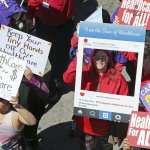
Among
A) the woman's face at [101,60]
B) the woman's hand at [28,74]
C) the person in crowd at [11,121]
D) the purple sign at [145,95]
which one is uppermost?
the woman's face at [101,60]

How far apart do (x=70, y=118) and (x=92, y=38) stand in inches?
88.5

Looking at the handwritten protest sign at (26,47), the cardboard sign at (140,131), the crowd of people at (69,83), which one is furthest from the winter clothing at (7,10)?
the cardboard sign at (140,131)

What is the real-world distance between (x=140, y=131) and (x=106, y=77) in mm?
699

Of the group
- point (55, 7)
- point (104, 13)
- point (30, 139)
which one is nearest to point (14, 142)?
point (30, 139)

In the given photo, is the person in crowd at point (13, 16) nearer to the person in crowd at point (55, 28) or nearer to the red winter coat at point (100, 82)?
the person in crowd at point (55, 28)

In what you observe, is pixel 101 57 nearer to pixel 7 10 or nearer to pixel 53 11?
pixel 7 10

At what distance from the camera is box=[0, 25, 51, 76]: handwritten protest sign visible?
6.80 meters

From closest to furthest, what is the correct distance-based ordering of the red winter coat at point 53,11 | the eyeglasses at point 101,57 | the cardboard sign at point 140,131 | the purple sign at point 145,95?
the cardboard sign at point 140,131 → the purple sign at point 145,95 → the eyeglasses at point 101,57 → the red winter coat at point 53,11

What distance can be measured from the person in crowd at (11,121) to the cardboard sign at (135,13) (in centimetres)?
140

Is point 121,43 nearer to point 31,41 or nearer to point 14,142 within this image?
point 31,41

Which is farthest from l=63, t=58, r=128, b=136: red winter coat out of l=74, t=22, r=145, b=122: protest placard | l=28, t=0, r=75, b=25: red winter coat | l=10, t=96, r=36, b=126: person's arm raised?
l=28, t=0, r=75, b=25: red winter coat

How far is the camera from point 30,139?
290 inches

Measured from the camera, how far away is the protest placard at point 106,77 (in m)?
6.38

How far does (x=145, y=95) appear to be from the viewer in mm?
6535
